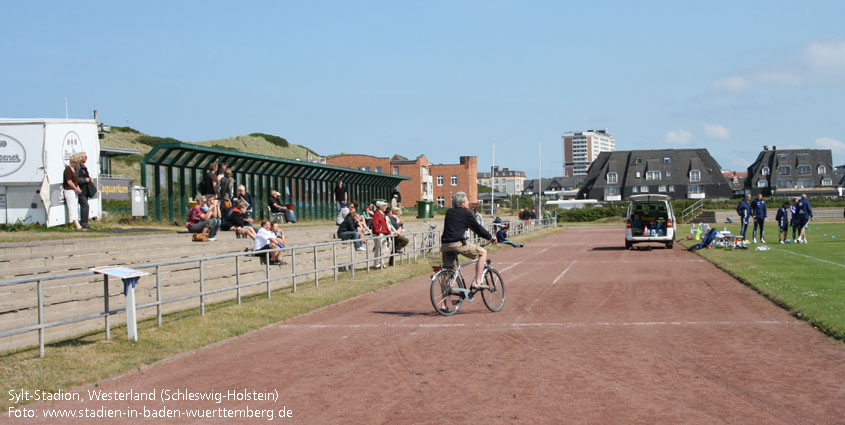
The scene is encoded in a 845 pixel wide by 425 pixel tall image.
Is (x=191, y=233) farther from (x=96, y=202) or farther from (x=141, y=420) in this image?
(x=141, y=420)

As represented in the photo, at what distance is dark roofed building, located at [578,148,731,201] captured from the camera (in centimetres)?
11338

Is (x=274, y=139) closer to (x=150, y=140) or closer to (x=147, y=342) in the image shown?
(x=150, y=140)

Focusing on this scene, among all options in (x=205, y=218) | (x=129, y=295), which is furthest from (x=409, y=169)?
(x=129, y=295)

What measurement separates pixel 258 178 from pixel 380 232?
12.3 m

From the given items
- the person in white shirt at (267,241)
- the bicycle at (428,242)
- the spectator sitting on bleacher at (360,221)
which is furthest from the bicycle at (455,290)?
the bicycle at (428,242)

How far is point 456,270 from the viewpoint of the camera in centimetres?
1237

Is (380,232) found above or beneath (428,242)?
above

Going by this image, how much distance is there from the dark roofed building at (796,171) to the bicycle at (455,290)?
387 ft

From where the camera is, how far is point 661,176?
4579 inches

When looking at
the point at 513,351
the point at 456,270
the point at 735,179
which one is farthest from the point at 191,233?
the point at 735,179

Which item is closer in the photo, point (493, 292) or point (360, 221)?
point (493, 292)

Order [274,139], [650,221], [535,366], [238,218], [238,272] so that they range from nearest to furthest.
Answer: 1. [535,366]
2. [238,272]
3. [238,218]
4. [650,221]
5. [274,139]

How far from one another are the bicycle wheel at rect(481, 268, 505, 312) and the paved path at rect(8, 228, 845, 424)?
0.22m

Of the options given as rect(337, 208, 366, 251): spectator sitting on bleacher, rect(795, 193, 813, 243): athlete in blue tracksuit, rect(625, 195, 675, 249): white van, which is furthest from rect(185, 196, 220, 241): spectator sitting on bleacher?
rect(795, 193, 813, 243): athlete in blue tracksuit
